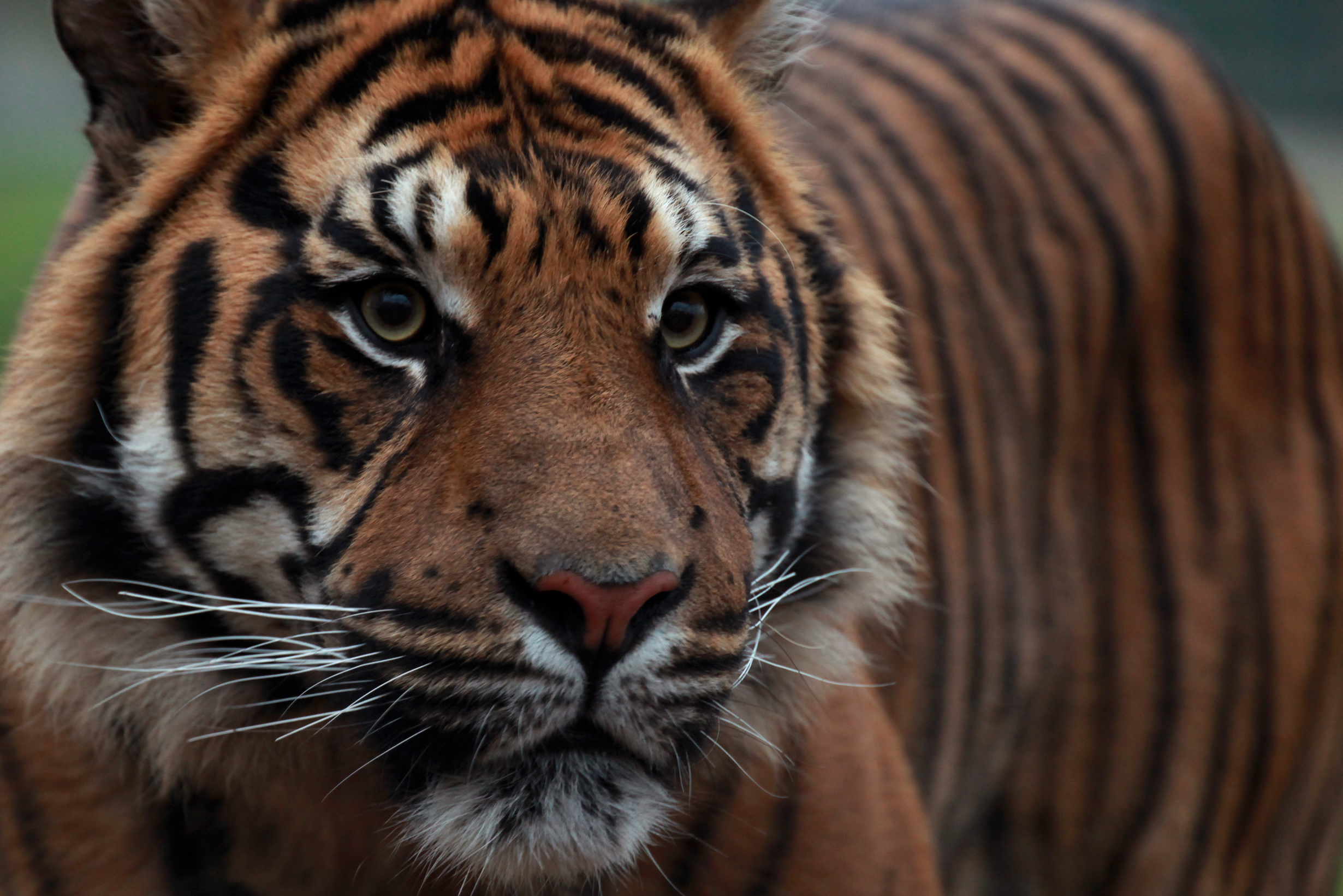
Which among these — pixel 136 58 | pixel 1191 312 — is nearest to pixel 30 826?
pixel 136 58

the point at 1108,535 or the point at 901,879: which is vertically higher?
the point at 1108,535

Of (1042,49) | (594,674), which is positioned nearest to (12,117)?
(1042,49)

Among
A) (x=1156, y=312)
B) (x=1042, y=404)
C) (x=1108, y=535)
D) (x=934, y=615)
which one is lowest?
(x=934, y=615)

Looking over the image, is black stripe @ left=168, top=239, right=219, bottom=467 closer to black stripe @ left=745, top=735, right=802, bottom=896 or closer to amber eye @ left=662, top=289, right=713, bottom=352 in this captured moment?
amber eye @ left=662, top=289, right=713, bottom=352

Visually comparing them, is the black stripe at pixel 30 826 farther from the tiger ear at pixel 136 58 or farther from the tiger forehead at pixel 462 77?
the tiger forehead at pixel 462 77

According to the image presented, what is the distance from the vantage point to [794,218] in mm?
1854

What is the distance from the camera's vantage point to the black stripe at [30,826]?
63.9 inches

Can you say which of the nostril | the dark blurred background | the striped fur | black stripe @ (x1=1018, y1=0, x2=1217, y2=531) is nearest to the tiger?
the nostril

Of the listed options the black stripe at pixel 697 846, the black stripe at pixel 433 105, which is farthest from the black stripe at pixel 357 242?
the black stripe at pixel 697 846

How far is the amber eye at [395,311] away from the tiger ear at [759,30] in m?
0.64

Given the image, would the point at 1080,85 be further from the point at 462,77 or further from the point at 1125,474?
the point at 462,77

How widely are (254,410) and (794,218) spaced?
0.73 meters

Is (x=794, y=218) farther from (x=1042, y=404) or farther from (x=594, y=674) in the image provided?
(x=1042, y=404)

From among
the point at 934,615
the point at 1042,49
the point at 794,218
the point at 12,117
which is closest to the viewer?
the point at 794,218
